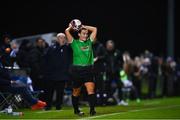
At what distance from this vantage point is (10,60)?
20.0 m

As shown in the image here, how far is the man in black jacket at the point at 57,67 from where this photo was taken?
2062cm

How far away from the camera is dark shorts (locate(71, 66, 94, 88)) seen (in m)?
17.5

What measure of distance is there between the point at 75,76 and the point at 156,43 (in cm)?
2070

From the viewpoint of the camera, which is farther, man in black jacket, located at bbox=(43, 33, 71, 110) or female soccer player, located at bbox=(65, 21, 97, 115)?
man in black jacket, located at bbox=(43, 33, 71, 110)

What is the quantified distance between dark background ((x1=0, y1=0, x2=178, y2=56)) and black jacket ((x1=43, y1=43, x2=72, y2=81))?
4.24 m

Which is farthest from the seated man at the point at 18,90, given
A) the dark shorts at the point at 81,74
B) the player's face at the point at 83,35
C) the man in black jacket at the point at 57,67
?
the man in black jacket at the point at 57,67

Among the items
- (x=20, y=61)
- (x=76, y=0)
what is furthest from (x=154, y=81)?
(x=20, y=61)

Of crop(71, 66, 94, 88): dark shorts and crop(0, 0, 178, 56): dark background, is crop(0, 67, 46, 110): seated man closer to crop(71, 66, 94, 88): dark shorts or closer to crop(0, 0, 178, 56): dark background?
crop(71, 66, 94, 88): dark shorts

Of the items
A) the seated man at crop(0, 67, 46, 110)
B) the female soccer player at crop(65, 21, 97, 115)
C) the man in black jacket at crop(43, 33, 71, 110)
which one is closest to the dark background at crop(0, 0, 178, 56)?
the man in black jacket at crop(43, 33, 71, 110)

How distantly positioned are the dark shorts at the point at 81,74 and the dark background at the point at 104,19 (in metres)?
7.50

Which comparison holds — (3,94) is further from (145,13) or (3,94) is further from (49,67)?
(145,13)

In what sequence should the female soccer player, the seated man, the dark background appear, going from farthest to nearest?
1. the dark background
2. the seated man
3. the female soccer player

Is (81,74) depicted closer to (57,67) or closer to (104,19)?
(57,67)

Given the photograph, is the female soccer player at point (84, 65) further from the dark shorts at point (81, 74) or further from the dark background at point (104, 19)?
the dark background at point (104, 19)
